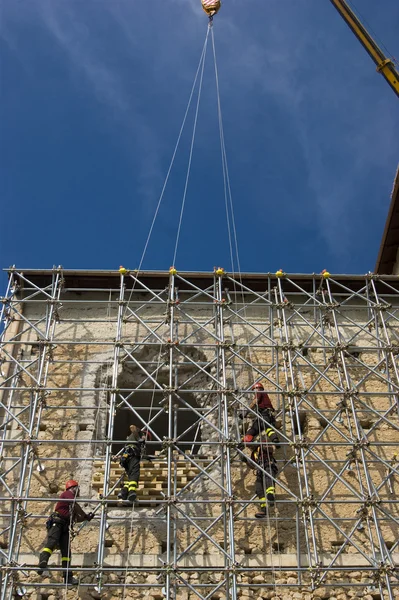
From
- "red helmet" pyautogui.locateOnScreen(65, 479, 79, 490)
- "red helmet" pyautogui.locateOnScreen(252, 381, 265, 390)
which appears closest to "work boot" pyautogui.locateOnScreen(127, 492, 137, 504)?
"red helmet" pyautogui.locateOnScreen(65, 479, 79, 490)

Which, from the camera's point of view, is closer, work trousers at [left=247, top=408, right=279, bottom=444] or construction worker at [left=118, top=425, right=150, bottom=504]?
construction worker at [left=118, top=425, right=150, bottom=504]

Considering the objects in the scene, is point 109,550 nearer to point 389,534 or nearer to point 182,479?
point 182,479

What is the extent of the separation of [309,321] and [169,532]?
5476mm

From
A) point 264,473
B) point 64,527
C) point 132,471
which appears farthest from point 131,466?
point 264,473

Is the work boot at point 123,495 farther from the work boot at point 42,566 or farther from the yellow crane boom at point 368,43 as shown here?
the yellow crane boom at point 368,43

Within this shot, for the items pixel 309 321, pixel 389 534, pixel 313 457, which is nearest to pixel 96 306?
pixel 309 321

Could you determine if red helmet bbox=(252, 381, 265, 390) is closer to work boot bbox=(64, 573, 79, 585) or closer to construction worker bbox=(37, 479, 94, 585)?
construction worker bbox=(37, 479, 94, 585)

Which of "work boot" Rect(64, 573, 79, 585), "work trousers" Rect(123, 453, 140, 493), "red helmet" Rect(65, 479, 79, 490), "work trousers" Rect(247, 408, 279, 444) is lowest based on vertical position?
"work boot" Rect(64, 573, 79, 585)

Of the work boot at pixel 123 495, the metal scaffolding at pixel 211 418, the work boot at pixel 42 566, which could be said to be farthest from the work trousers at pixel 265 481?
the work boot at pixel 42 566

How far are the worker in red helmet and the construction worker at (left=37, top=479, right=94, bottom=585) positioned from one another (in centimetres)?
273

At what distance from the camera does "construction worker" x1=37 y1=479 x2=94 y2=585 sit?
429 inches

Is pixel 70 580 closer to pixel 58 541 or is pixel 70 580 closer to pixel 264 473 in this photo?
pixel 58 541

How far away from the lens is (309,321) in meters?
15.2

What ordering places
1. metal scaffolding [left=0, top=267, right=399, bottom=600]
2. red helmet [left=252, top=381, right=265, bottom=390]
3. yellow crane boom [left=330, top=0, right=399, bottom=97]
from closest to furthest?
metal scaffolding [left=0, top=267, right=399, bottom=600] → red helmet [left=252, top=381, right=265, bottom=390] → yellow crane boom [left=330, top=0, right=399, bottom=97]
